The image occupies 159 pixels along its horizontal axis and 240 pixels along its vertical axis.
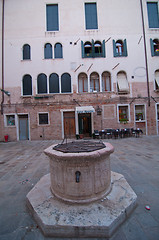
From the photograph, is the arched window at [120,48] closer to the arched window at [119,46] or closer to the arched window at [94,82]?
the arched window at [119,46]

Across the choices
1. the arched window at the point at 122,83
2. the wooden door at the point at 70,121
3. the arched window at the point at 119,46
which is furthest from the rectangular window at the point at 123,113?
the arched window at the point at 119,46

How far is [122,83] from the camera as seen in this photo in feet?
39.2

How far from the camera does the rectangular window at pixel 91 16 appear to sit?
1230cm

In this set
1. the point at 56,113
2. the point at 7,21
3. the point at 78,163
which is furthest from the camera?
the point at 7,21

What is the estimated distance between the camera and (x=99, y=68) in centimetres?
1195

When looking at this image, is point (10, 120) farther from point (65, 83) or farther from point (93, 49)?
point (93, 49)

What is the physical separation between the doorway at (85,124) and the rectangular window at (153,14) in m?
12.5

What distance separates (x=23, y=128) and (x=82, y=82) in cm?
793

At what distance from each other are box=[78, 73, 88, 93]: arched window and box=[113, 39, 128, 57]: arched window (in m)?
4.02

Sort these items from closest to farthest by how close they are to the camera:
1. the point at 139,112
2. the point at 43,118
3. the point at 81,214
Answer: the point at 81,214 → the point at 43,118 → the point at 139,112

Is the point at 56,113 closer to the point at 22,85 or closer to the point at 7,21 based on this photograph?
the point at 22,85

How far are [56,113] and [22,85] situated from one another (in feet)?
15.3

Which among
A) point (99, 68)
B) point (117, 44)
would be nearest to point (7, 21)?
point (99, 68)

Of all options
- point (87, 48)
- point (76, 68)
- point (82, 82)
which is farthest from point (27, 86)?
point (87, 48)
